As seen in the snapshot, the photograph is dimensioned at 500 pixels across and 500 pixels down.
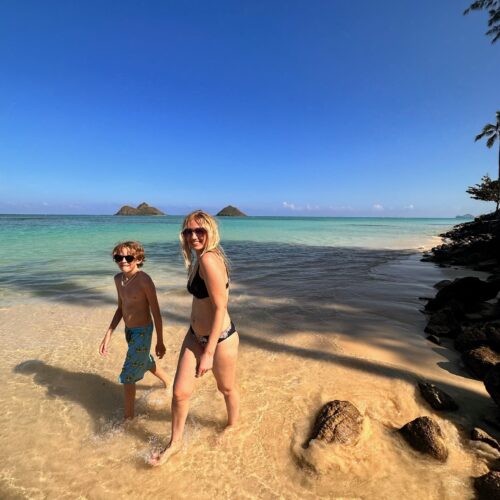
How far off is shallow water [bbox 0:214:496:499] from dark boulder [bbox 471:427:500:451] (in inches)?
4.6

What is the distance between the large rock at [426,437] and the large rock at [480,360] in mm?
1689

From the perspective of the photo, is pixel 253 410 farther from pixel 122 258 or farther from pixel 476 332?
pixel 476 332

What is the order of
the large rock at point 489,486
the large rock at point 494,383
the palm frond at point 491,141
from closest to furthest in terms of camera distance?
the large rock at point 489,486
the large rock at point 494,383
the palm frond at point 491,141

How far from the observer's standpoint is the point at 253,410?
3697 millimetres

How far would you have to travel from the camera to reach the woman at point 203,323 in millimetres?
2633

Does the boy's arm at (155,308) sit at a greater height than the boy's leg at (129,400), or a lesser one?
greater

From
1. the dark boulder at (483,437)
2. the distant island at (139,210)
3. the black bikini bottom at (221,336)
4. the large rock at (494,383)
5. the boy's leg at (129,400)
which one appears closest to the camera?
the black bikini bottom at (221,336)

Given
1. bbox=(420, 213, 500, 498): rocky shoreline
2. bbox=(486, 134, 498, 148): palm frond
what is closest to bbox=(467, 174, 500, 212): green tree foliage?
bbox=(486, 134, 498, 148): palm frond

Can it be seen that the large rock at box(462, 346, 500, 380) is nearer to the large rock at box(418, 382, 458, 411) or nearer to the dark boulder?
the large rock at box(418, 382, 458, 411)

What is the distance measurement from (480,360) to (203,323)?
13.3 feet

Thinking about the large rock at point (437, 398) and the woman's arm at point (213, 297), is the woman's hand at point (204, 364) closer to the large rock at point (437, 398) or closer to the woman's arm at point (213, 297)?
the woman's arm at point (213, 297)

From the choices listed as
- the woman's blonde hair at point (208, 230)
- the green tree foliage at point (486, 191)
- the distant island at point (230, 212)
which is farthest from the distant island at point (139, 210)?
the woman's blonde hair at point (208, 230)

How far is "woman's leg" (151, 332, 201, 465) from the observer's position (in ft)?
9.27

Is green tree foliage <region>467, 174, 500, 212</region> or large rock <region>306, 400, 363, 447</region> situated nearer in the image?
large rock <region>306, 400, 363, 447</region>
